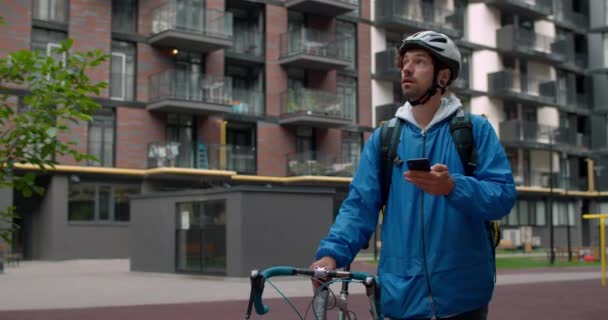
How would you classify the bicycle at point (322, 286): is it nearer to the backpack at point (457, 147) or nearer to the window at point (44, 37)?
the backpack at point (457, 147)

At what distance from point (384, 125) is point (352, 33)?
137ft

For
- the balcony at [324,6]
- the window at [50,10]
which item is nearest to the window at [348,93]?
the balcony at [324,6]

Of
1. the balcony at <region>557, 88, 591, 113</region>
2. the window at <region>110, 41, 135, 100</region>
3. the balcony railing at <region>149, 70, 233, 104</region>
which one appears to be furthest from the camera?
the balcony at <region>557, 88, 591, 113</region>

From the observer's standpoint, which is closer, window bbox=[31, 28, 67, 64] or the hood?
the hood

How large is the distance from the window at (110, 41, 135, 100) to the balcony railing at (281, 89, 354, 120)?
8.22 meters

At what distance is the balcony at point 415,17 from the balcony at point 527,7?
479cm

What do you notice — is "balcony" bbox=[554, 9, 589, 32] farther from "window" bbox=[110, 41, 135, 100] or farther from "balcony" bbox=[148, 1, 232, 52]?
"window" bbox=[110, 41, 135, 100]

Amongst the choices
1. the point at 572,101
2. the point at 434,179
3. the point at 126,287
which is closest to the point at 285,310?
the point at 126,287

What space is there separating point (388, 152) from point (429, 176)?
564mm

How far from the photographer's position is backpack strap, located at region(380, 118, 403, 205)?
10.9ft

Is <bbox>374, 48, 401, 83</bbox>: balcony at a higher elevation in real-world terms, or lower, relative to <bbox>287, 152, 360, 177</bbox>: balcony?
higher

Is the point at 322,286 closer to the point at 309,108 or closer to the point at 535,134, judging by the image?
the point at 309,108

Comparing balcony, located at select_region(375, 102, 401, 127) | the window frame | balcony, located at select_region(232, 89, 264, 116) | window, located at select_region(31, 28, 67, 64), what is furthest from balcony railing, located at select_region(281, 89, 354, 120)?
window, located at select_region(31, 28, 67, 64)

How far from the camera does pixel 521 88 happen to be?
53719mm
